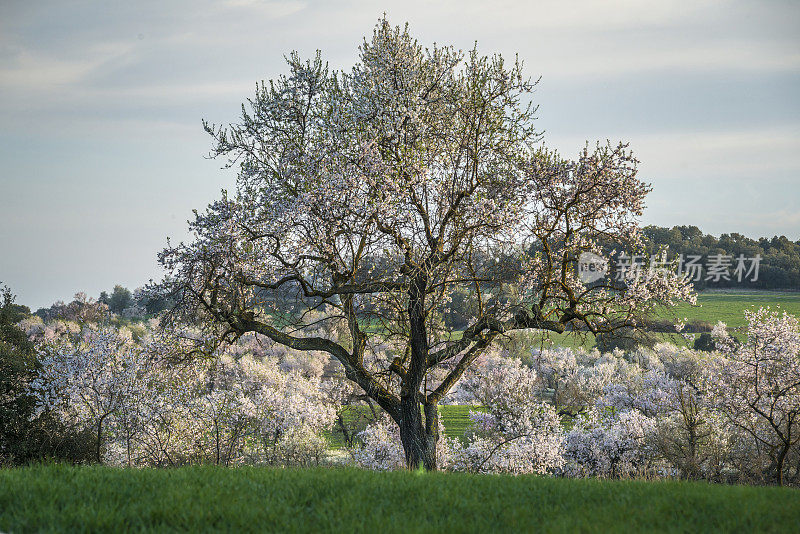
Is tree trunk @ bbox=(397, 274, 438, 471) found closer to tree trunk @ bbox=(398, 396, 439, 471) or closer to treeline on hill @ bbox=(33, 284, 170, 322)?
tree trunk @ bbox=(398, 396, 439, 471)

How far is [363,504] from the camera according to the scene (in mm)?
6105

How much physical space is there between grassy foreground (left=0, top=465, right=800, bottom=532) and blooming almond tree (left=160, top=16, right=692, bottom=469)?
6.20m

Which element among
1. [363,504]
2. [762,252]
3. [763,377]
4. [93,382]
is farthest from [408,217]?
[762,252]

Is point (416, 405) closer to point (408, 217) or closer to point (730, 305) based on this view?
point (408, 217)

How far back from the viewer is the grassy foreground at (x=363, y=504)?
5.43m

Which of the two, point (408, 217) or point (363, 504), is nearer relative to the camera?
point (363, 504)

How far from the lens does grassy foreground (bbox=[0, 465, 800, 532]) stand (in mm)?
5434

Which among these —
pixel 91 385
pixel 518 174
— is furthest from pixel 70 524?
pixel 91 385

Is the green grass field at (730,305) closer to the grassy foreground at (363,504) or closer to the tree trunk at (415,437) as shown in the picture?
the tree trunk at (415,437)

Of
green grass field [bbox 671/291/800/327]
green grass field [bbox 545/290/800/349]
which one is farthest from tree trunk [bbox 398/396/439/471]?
green grass field [bbox 671/291/800/327]

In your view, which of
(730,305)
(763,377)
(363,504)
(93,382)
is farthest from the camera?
(730,305)

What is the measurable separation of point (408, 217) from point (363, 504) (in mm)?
8626

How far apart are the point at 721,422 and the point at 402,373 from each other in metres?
19.2

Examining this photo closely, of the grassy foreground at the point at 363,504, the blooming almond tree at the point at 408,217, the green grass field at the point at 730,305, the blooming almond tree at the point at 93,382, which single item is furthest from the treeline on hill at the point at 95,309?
the green grass field at the point at 730,305
